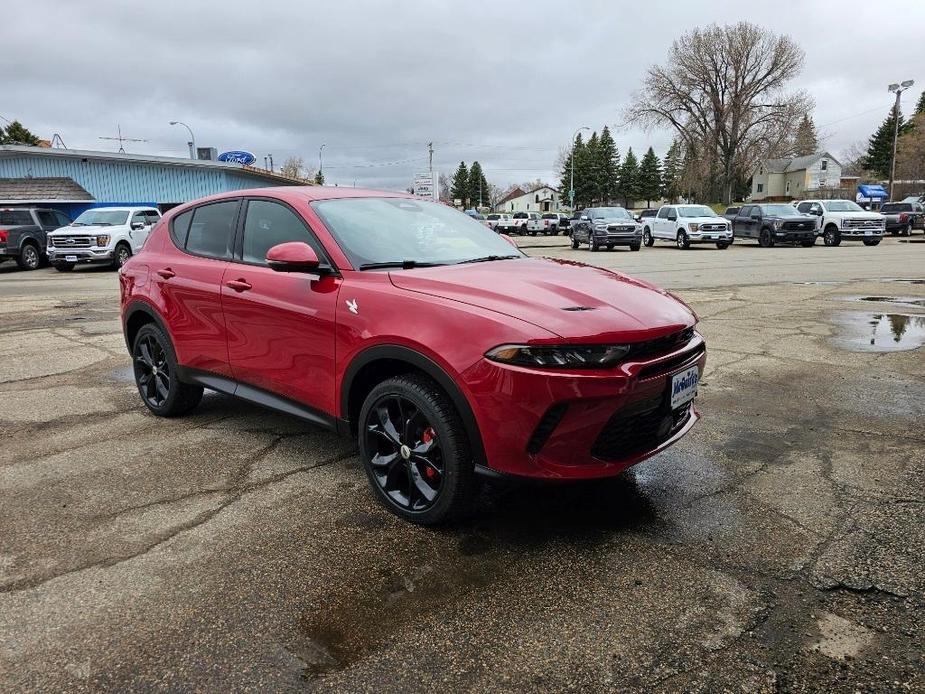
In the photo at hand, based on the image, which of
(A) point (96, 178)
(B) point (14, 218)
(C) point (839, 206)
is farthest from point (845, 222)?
(A) point (96, 178)

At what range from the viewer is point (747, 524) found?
3.16 metres

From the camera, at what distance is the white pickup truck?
62.3 ft

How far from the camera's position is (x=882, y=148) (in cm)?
9175

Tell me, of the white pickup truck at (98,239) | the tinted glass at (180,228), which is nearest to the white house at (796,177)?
the white pickup truck at (98,239)

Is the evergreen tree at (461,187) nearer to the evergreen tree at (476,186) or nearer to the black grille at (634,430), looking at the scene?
the evergreen tree at (476,186)

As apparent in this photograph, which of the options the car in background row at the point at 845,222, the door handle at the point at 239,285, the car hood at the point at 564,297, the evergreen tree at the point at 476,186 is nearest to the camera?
the car hood at the point at 564,297

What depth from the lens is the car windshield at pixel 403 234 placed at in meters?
3.61

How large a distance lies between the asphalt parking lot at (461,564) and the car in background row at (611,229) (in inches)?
840

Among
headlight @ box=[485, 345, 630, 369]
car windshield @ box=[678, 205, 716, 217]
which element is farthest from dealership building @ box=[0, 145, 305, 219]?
headlight @ box=[485, 345, 630, 369]

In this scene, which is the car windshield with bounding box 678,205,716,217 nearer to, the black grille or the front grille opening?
the black grille

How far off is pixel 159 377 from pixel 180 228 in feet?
3.72

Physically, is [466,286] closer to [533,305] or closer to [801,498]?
[533,305]

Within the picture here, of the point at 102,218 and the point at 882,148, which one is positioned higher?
the point at 882,148

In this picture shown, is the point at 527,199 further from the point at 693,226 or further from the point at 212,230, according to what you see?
the point at 212,230
